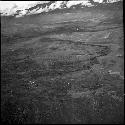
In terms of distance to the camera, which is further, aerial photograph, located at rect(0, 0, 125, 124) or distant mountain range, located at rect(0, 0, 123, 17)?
aerial photograph, located at rect(0, 0, 125, 124)

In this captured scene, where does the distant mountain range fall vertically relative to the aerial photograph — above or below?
above

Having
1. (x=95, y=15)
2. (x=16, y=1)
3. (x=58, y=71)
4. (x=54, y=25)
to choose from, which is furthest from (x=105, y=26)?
(x=16, y=1)

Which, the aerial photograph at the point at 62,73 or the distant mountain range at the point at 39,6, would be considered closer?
the distant mountain range at the point at 39,6

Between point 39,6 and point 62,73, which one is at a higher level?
point 39,6

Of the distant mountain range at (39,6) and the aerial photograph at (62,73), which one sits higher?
the distant mountain range at (39,6)

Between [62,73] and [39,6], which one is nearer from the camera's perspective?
[39,6]
